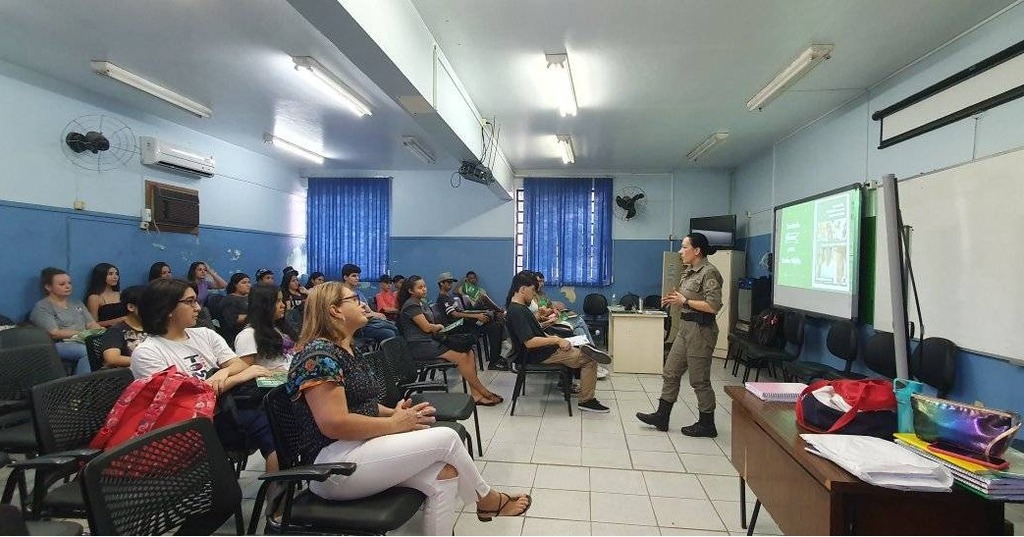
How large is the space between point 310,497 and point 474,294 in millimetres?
5903

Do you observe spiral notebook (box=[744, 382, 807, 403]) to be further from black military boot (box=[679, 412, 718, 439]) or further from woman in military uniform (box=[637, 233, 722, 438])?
black military boot (box=[679, 412, 718, 439])

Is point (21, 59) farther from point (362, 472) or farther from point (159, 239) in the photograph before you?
point (362, 472)

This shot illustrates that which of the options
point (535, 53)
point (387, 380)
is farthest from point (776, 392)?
point (535, 53)

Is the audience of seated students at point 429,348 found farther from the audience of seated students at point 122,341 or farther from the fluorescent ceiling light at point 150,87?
the fluorescent ceiling light at point 150,87

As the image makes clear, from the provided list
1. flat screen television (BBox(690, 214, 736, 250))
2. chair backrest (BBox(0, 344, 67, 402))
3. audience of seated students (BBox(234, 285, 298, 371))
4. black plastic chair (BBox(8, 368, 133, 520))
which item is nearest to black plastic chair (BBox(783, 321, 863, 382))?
flat screen television (BBox(690, 214, 736, 250))

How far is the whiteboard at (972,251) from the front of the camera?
8.87ft

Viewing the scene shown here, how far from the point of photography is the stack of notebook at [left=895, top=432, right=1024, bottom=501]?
1160mm

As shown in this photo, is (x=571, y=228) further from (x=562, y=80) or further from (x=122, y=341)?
(x=122, y=341)

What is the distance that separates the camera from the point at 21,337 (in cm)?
297

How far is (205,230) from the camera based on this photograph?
6.07 meters

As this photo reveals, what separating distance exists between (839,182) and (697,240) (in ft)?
7.49

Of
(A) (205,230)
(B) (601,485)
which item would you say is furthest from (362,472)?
(A) (205,230)

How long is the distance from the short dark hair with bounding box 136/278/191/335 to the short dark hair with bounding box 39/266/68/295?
3.13 meters

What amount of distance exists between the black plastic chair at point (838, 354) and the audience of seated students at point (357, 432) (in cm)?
351
